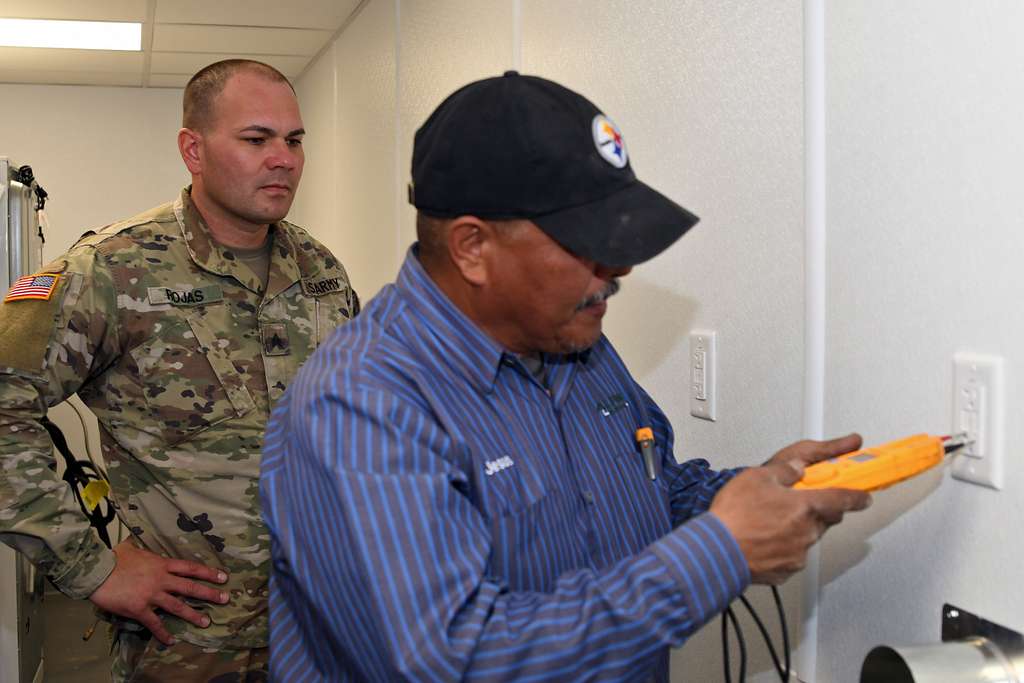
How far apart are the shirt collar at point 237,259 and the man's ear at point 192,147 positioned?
57 mm

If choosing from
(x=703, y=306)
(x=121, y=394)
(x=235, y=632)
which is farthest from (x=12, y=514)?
(x=703, y=306)

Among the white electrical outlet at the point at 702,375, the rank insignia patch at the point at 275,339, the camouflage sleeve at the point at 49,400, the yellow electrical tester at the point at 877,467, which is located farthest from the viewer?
the rank insignia patch at the point at 275,339

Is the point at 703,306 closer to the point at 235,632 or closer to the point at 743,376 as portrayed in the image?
the point at 743,376

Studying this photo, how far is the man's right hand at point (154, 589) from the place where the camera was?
1842 millimetres

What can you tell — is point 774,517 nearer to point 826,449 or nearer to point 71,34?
point 826,449

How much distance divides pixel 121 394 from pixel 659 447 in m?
1.11

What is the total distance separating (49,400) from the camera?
188 cm

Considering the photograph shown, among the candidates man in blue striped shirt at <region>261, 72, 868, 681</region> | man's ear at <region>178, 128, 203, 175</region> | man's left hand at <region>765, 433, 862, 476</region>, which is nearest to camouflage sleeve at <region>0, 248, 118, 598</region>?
man's ear at <region>178, 128, 203, 175</region>

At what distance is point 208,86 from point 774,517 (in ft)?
5.36

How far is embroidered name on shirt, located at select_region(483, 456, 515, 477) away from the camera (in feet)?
3.37

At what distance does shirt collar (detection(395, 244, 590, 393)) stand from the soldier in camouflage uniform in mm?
984

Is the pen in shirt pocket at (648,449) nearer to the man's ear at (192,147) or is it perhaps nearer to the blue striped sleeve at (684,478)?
the blue striped sleeve at (684,478)

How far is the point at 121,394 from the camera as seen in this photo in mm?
1908

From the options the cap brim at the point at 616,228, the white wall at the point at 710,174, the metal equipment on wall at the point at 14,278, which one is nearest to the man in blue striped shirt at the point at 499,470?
the cap brim at the point at 616,228
